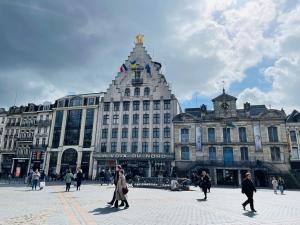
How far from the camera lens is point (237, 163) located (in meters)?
36.0

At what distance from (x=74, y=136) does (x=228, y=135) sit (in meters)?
30.1

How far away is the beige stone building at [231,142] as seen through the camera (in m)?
35.6

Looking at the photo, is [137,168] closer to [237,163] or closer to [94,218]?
[237,163]

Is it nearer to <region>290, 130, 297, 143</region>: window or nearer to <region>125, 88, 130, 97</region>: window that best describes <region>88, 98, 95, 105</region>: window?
<region>125, 88, 130, 97</region>: window

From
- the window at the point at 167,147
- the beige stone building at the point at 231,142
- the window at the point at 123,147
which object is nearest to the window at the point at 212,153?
the beige stone building at the point at 231,142

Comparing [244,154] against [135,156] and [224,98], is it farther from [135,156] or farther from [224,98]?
[135,156]

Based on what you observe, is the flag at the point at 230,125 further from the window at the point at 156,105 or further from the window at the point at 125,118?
the window at the point at 125,118

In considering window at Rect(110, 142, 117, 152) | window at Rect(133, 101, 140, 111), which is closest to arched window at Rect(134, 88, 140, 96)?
window at Rect(133, 101, 140, 111)

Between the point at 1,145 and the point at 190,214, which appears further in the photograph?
the point at 1,145

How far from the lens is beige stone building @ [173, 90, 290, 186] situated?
3559 centimetres

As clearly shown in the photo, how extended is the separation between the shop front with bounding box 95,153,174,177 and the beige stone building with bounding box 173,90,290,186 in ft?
7.69

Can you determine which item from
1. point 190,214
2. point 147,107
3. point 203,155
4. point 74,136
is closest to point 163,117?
point 147,107

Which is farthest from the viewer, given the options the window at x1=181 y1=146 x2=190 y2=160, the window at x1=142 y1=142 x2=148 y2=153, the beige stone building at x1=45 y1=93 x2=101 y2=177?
the beige stone building at x1=45 y1=93 x2=101 y2=177

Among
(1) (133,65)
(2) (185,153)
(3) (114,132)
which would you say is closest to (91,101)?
(3) (114,132)
